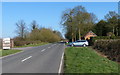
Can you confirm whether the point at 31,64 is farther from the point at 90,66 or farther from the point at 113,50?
A: the point at 113,50

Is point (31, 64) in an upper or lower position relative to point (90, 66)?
lower

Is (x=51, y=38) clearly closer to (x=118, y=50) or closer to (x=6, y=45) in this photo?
(x=6, y=45)

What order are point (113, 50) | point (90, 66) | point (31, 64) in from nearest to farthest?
point (90, 66)
point (31, 64)
point (113, 50)

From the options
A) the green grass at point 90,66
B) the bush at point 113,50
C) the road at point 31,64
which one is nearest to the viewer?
the green grass at point 90,66

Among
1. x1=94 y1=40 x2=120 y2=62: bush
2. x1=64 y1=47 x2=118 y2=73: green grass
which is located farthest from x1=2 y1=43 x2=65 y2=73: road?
x1=94 y1=40 x2=120 y2=62: bush

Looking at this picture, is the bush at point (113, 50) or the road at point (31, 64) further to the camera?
the bush at point (113, 50)

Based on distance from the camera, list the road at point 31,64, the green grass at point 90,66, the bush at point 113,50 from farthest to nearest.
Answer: the bush at point 113,50 → the road at point 31,64 → the green grass at point 90,66

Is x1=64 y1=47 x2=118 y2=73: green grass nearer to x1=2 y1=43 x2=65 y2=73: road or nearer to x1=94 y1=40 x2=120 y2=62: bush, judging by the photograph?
x1=2 y1=43 x2=65 y2=73: road

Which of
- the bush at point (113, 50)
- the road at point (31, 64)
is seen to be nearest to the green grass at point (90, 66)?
the road at point (31, 64)

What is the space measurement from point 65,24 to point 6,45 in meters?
29.8

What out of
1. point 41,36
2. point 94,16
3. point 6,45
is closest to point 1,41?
point 6,45

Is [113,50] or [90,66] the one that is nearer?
[90,66]

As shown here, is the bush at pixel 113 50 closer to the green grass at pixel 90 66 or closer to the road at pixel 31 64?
the green grass at pixel 90 66

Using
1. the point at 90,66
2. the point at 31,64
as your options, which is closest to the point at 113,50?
the point at 90,66
